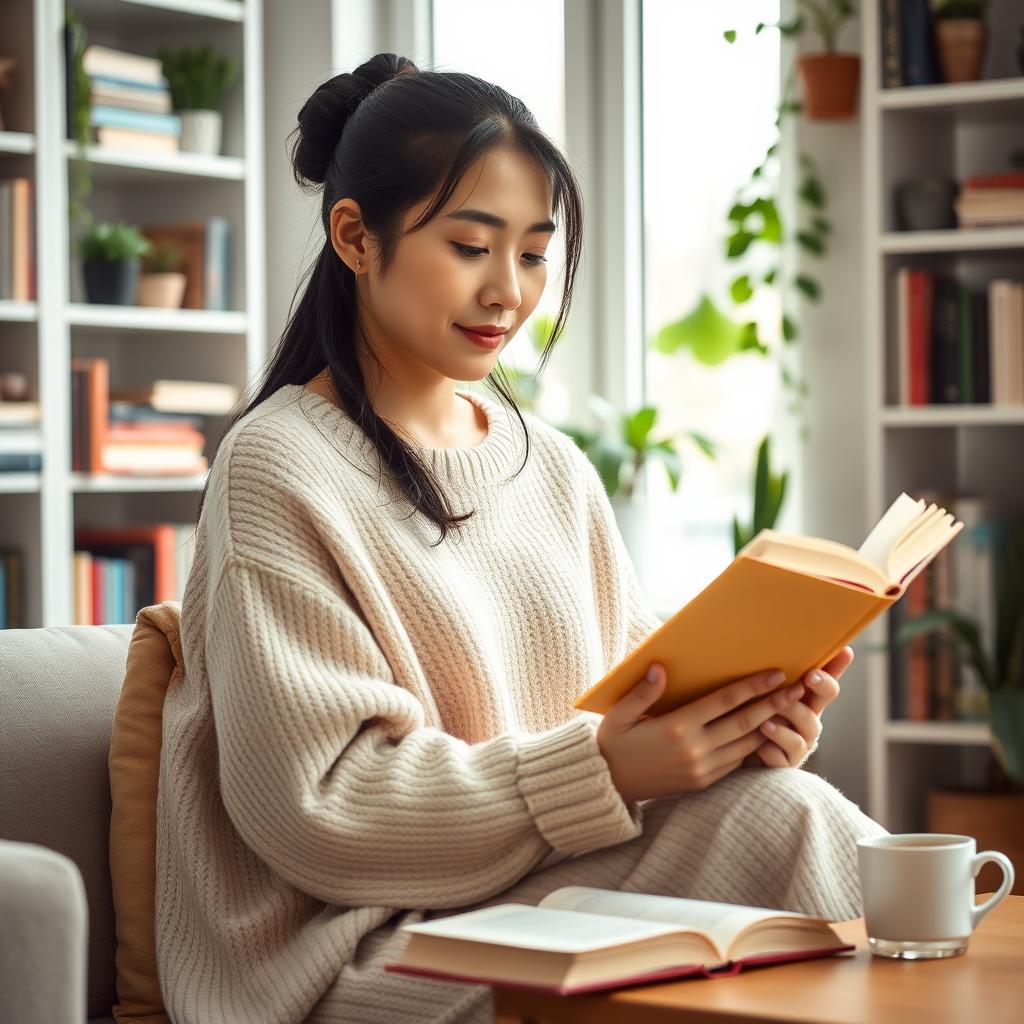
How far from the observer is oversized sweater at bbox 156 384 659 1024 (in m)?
1.22

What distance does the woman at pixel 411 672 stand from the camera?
1.20m

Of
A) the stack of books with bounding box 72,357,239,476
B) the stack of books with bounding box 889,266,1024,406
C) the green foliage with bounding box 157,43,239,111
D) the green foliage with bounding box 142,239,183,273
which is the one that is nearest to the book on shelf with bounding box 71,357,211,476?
the stack of books with bounding box 72,357,239,476

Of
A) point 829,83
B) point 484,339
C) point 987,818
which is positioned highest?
point 829,83

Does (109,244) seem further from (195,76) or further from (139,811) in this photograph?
(139,811)

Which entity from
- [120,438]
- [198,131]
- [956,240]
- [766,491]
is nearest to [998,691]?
[766,491]

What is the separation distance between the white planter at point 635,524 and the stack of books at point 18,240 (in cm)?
128

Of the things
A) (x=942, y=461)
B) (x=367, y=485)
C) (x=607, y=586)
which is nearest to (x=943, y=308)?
(x=942, y=461)

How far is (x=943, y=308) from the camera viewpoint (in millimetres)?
2846

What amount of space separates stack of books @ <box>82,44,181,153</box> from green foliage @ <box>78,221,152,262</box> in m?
0.18

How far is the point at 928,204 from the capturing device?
2.82 metres

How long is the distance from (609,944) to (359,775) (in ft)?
1.20

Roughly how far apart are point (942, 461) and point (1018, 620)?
0.42m

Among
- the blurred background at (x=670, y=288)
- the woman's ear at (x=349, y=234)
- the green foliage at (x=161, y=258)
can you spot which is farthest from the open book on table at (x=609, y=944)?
the green foliage at (x=161, y=258)

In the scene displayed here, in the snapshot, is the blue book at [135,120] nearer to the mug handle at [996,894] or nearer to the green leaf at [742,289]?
the green leaf at [742,289]
